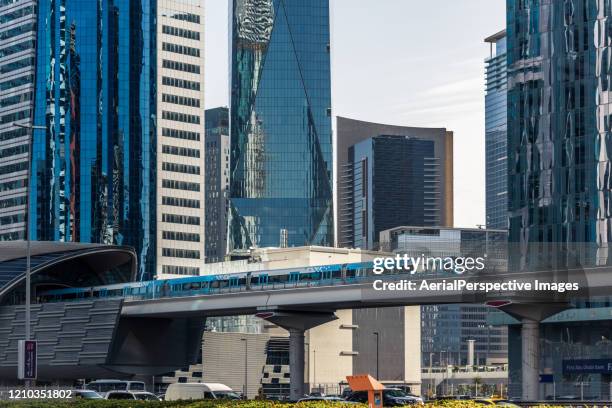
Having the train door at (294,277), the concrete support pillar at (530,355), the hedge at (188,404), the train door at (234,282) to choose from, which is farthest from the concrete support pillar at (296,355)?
the hedge at (188,404)

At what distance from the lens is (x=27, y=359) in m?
62.9

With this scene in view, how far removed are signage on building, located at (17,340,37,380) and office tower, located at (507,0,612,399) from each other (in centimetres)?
8176

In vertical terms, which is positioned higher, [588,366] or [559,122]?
[559,122]

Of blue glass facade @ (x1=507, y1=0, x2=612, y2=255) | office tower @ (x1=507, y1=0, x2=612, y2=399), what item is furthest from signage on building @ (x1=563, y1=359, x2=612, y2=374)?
blue glass facade @ (x1=507, y1=0, x2=612, y2=255)

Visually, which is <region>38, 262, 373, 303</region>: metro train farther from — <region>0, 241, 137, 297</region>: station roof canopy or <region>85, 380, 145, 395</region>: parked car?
<region>85, 380, 145, 395</region>: parked car

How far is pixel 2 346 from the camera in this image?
15162cm

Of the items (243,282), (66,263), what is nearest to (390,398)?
(243,282)

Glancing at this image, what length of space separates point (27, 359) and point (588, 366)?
86.9 m

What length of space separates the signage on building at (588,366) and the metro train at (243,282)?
35.5 metres

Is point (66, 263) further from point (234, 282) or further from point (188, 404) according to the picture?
point (188, 404)

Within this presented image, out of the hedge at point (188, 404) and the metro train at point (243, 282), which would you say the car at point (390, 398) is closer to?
Answer: the hedge at point (188, 404)

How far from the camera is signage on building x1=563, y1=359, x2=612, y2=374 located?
440 feet

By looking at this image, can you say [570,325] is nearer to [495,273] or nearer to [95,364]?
[495,273]

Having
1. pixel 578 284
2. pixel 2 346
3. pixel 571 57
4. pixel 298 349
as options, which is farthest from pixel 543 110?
pixel 2 346
